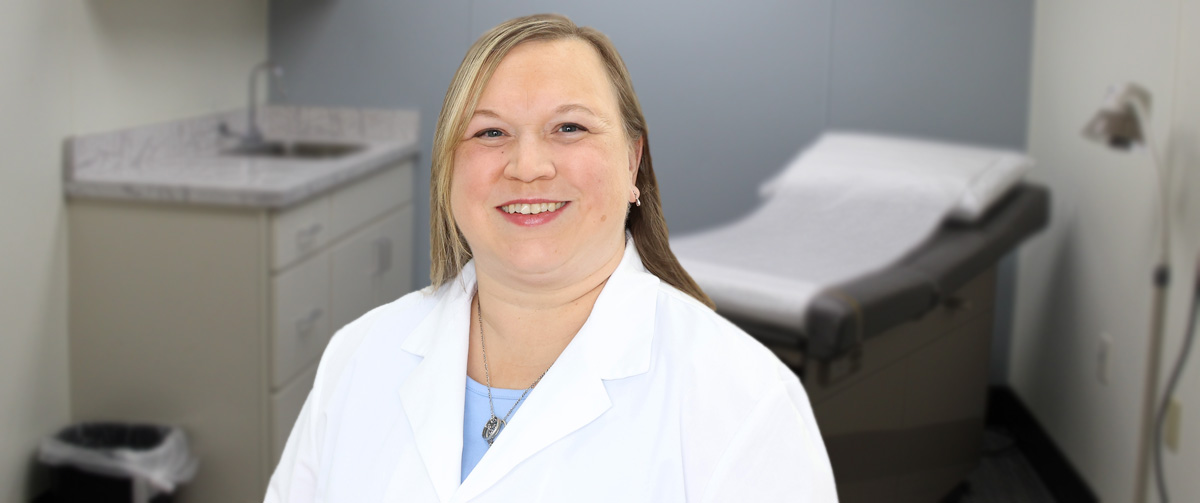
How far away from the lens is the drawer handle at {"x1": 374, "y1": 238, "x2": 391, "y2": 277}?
1550 millimetres

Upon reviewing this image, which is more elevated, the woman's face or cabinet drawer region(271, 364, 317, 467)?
the woman's face

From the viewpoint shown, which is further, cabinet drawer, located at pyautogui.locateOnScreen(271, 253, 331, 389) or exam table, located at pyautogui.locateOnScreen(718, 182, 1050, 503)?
cabinet drawer, located at pyautogui.locateOnScreen(271, 253, 331, 389)

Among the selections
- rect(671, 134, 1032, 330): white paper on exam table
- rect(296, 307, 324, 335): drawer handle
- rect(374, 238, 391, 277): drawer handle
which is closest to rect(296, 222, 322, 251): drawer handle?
rect(296, 307, 324, 335): drawer handle

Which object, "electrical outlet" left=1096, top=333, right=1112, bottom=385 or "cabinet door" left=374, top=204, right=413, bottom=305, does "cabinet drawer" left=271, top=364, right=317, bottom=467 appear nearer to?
"cabinet door" left=374, top=204, right=413, bottom=305

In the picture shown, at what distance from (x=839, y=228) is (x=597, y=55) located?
536 millimetres

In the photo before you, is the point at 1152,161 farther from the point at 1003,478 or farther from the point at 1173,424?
the point at 1003,478

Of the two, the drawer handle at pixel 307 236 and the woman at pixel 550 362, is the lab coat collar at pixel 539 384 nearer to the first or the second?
the woman at pixel 550 362

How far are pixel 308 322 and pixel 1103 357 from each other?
1192mm

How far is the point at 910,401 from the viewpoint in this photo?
4.85 ft

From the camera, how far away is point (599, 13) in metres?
1.41

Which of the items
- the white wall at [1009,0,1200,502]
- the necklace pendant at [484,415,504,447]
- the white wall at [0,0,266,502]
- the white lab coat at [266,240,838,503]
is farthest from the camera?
the white wall at [0,0,266,502]

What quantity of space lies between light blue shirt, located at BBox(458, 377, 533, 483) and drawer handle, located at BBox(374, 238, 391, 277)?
53 cm

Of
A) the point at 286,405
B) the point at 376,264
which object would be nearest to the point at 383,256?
the point at 376,264

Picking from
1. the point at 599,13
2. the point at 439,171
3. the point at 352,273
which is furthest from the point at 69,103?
the point at 439,171
